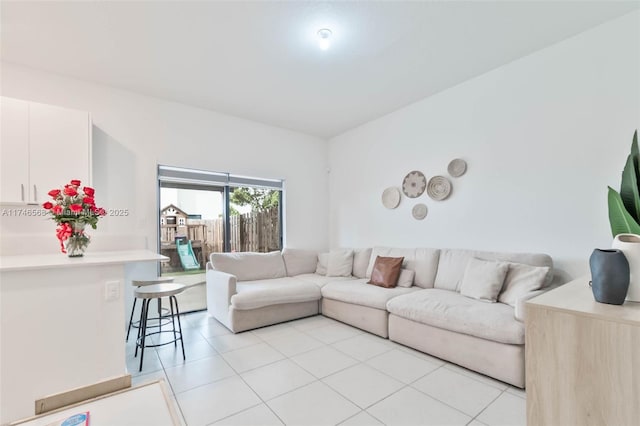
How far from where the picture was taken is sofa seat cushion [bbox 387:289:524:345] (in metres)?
2.14

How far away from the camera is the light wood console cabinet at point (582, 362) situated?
1021 millimetres

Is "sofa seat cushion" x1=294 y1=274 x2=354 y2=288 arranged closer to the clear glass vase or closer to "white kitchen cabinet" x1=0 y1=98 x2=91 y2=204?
the clear glass vase

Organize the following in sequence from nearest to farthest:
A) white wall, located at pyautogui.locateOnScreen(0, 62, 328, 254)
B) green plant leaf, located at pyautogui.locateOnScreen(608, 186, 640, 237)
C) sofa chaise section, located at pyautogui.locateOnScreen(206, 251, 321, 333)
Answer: green plant leaf, located at pyautogui.locateOnScreen(608, 186, 640, 237) < white wall, located at pyautogui.locateOnScreen(0, 62, 328, 254) < sofa chaise section, located at pyautogui.locateOnScreen(206, 251, 321, 333)

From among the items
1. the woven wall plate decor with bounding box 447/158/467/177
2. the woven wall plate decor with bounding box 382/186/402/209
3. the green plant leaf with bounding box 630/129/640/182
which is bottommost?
the woven wall plate decor with bounding box 382/186/402/209

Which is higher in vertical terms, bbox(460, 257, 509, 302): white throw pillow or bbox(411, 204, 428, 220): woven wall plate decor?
bbox(411, 204, 428, 220): woven wall plate decor

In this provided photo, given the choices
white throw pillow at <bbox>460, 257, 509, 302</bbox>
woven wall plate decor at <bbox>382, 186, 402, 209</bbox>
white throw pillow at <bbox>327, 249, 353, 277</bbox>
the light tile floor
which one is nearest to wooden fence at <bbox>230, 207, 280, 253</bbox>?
white throw pillow at <bbox>327, 249, 353, 277</bbox>

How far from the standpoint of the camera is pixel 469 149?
11.1ft

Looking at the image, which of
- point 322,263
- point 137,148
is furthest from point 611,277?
point 137,148

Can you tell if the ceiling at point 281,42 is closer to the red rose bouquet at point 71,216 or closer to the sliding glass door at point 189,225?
the sliding glass door at point 189,225

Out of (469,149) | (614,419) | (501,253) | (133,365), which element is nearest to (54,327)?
(133,365)

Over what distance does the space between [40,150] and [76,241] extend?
1259mm

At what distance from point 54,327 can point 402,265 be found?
3257 mm

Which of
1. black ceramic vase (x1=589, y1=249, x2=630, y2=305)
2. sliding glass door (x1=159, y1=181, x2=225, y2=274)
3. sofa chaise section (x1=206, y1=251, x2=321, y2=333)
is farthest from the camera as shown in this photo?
sliding glass door (x1=159, y1=181, x2=225, y2=274)

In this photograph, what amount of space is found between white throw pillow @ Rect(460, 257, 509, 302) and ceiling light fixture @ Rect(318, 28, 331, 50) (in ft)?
8.42
